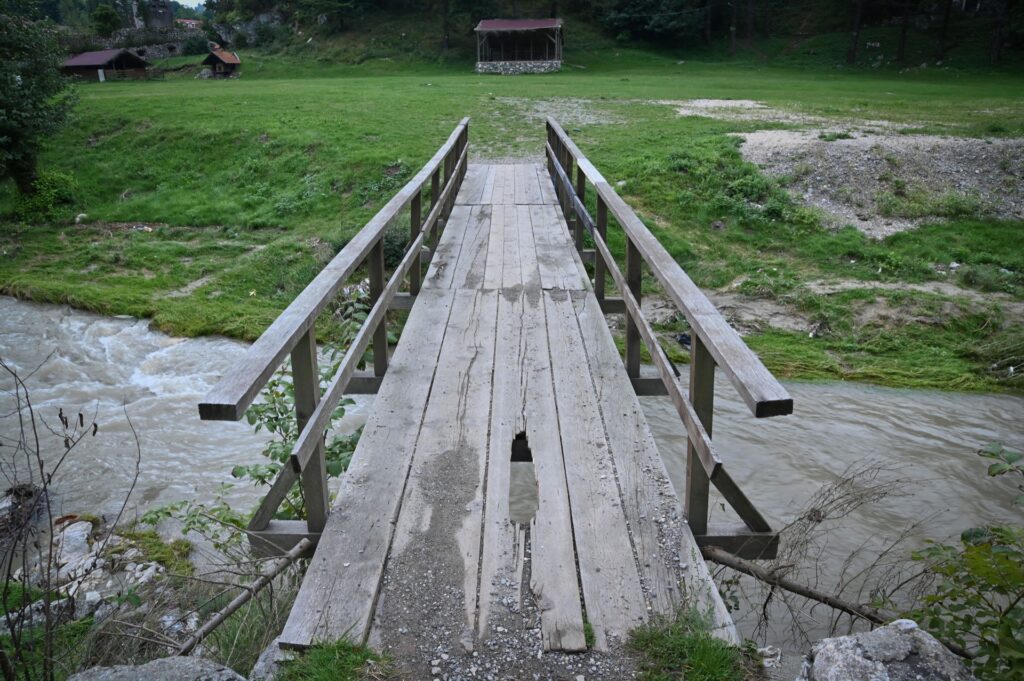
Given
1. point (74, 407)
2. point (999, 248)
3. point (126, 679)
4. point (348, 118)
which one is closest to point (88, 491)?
point (74, 407)

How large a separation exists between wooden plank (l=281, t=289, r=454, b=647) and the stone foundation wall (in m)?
39.4

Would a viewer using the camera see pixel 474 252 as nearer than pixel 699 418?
No

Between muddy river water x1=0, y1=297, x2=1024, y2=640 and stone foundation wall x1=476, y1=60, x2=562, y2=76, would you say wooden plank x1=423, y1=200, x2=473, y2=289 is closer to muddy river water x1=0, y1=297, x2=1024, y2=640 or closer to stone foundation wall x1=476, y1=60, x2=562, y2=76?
muddy river water x1=0, y1=297, x2=1024, y2=640

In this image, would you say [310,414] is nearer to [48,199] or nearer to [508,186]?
[508,186]

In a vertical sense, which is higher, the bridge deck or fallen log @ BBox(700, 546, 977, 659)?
the bridge deck

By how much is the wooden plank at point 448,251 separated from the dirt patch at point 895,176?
264 inches

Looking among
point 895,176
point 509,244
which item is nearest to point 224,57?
point 895,176

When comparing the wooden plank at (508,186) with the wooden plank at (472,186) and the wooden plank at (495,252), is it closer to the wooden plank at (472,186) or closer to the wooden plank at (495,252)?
the wooden plank at (472,186)

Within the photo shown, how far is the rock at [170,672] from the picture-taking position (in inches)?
92.4

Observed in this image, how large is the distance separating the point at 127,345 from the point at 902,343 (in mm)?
10092

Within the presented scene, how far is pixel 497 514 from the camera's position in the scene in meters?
3.46

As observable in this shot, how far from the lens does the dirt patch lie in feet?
43.3

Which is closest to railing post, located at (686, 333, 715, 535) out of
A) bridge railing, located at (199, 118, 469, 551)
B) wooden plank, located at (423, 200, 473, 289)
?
bridge railing, located at (199, 118, 469, 551)

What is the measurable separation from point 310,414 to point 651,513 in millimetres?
1514
